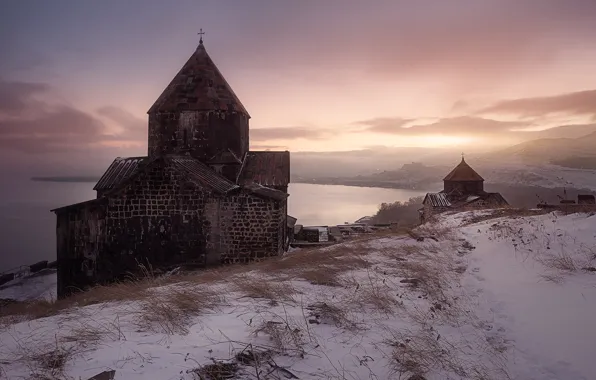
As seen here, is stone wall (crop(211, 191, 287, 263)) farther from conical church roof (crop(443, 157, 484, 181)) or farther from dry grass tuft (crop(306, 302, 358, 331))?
conical church roof (crop(443, 157, 484, 181))

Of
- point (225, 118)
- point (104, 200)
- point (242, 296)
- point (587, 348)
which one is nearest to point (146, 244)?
point (104, 200)

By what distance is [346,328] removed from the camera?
13.3 ft

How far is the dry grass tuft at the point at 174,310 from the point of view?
13.3ft

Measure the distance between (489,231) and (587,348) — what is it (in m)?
7.37

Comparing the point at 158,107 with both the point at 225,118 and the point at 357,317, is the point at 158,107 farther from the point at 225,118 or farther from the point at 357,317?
Result: the point at 357,317

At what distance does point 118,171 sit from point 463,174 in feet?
104

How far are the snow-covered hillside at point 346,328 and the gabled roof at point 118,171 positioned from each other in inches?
397

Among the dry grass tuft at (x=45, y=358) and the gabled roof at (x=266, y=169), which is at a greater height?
the gabled roof at (x=266, y=169)

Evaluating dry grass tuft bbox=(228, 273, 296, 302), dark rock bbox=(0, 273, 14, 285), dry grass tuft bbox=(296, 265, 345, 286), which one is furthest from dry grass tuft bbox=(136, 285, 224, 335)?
dark rock bbox=(0, 273, 14, 285)

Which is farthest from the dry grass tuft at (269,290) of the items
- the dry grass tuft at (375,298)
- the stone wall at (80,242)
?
the stone wall at (80,242)

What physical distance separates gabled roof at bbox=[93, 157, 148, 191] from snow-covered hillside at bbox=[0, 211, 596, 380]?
33.1 ft

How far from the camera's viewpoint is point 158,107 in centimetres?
1655

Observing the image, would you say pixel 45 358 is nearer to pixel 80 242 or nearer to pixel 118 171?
pixel 80 242

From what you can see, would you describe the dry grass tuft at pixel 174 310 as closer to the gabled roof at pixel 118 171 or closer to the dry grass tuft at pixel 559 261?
the dry grass tuft at pixel 559 261
